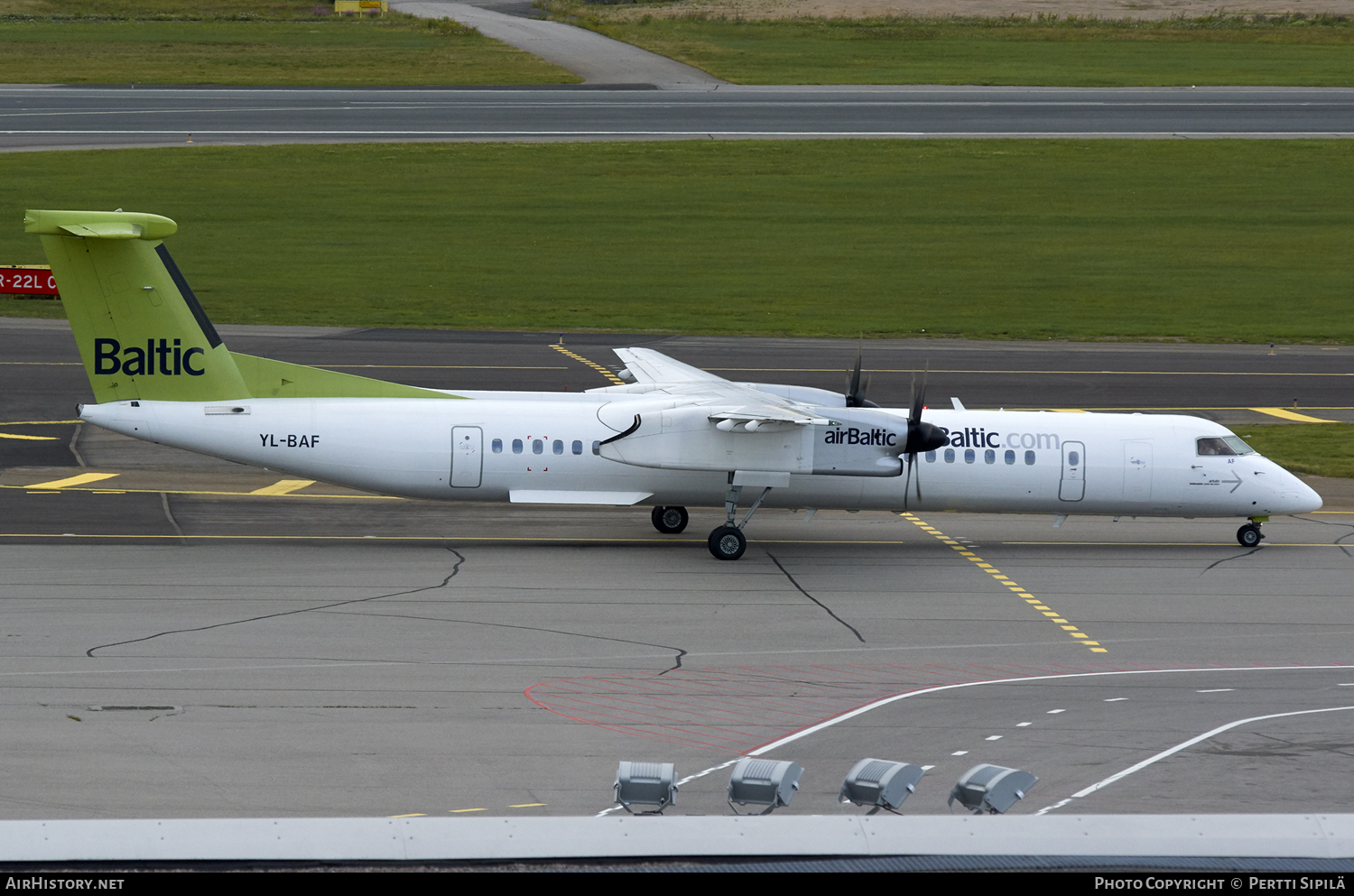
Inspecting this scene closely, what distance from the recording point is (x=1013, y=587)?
77.9 ft

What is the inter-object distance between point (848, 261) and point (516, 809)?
159 feet

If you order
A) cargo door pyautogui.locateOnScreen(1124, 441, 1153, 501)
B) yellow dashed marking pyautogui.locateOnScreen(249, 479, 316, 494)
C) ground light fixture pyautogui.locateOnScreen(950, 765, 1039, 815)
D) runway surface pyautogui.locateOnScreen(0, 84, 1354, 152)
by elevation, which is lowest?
yellow dashed marking pyautogui.locateOnScreen(249, 479, 316, 494)

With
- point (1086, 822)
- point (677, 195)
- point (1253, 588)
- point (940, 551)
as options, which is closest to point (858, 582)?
point (940, 551)

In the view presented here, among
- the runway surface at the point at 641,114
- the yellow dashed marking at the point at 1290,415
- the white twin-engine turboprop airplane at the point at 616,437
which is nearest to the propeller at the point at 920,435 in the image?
the white twin-engine turboprop airplane at the point at 616,437

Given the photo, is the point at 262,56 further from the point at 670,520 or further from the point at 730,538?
the point at 730,538

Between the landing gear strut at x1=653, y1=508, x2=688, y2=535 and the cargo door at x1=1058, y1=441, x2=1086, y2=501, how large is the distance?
7.53 m

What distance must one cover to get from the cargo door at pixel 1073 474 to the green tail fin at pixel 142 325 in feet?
47.8

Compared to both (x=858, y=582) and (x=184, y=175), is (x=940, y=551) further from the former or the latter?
(x=184, y=175)

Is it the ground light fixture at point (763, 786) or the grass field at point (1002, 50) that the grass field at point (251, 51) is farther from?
the ground light fixture at point (763, 786)

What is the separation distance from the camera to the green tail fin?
77.9 feet

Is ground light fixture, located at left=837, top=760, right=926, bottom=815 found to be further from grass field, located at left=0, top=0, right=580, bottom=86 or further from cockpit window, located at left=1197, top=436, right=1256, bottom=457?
grass field, located at left=0, top=0, right=580, bottom=86

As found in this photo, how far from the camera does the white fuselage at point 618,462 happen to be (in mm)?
24922

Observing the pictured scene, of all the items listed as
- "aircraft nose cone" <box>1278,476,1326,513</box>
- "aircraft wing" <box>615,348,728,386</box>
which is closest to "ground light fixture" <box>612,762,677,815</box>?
"aircraft wing" <box>615,348,728,386</box>

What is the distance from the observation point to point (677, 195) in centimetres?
6819
